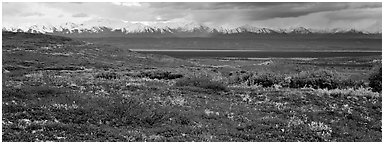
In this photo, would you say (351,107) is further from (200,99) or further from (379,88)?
(379,88)

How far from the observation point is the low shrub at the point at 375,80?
37.5 m

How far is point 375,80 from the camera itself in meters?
38.6

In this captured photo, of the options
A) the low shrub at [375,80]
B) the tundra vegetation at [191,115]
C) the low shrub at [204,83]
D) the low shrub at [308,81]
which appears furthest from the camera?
the low shrub at [308,81]

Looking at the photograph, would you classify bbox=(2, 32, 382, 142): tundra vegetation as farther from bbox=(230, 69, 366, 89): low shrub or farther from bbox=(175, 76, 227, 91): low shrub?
bbox=(230, 69, 366, 89): low shrub

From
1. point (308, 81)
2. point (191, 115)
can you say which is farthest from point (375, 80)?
point (191, 115)

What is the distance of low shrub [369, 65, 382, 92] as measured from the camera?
1476 inches

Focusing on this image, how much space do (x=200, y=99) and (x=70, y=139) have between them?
43.3ft

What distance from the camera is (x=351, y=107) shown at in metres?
25.7

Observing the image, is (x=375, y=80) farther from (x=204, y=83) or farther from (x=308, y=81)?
(x=204, y=83)

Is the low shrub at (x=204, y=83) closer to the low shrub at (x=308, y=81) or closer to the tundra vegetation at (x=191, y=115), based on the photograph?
the tundra vegetation at (x=191, y=115)

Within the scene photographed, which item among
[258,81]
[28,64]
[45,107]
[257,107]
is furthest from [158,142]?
[28,64]

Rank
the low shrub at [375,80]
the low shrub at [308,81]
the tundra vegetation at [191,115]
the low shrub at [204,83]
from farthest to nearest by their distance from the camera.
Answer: the low shrub at [308,81], the low shrub at [375,80], the low shrub at [204,83], the tundra vegetation at [191,115]

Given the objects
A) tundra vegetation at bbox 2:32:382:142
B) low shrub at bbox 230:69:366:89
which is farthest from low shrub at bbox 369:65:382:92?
tundra vegetation at bbox 2:32:382:142

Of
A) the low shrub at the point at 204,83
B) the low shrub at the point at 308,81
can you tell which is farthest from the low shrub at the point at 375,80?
the low shrub at the point at 204,83
